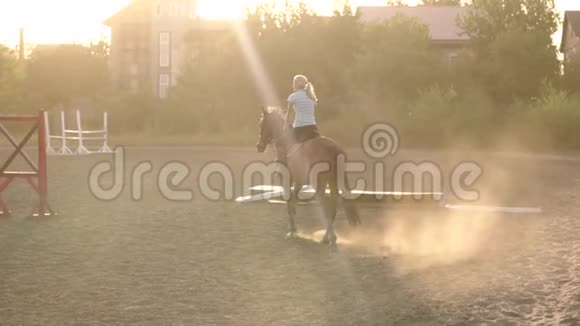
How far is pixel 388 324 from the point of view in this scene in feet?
23.3

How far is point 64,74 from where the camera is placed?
7812 cm

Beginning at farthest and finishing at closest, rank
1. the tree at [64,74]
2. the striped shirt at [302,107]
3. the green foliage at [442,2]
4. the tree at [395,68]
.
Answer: the green foliage at [442,2] → the tree at [64,74] → the tree at [395,68] → the striped shirt at [302,107]

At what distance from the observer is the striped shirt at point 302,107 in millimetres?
11867

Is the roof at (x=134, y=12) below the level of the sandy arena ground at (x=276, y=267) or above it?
above

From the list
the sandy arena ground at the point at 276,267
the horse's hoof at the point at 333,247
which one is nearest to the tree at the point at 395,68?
the sandy arena ground at the point at 276,267

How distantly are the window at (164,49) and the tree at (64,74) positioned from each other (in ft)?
18.2

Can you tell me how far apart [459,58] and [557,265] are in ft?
139

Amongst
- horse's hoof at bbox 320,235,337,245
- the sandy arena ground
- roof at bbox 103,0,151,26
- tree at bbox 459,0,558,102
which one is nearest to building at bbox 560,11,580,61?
tree at bbox 459,0,558,102

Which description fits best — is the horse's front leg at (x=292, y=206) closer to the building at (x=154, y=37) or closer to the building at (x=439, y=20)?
the building at (x=439, y=20)

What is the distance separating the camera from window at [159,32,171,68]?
83.2m

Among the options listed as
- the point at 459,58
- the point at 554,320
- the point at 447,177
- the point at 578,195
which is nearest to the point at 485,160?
the point at 447,177

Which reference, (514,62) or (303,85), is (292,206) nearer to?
(303,85)

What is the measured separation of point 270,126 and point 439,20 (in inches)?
2692

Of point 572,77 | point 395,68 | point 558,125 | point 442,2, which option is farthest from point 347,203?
point 442,2
